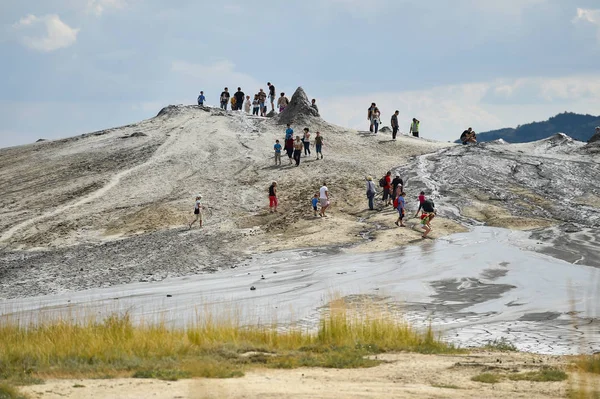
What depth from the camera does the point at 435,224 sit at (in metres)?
36.5

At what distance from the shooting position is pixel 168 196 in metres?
43.4

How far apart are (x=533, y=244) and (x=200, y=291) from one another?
1443cm

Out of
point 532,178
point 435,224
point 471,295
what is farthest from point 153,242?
point 532,178

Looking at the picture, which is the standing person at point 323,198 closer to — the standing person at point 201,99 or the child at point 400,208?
the child at point 400,208

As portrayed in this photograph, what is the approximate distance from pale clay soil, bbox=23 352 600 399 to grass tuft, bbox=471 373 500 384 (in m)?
0.12

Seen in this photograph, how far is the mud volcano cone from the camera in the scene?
185 feet

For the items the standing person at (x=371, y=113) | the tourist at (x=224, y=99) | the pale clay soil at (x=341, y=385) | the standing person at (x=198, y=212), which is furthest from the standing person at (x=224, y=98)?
the pale clay soil at (x=341, y=385)

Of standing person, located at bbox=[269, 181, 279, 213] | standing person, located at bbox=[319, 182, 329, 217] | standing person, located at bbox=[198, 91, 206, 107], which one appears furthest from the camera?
standing person, located at bbox=[198, 91, 206, 107]

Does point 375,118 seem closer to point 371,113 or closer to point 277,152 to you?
point 371,113

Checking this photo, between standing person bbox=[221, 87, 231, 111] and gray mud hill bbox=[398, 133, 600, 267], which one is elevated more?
standing person bbox=[221, 87, 231, 111]

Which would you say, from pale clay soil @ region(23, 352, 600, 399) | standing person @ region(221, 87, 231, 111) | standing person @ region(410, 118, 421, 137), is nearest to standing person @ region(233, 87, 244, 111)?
standing person @ region(221, 87, 231, 111)

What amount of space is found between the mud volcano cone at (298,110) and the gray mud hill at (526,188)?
9985 mm

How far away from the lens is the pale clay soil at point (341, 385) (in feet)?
37.7

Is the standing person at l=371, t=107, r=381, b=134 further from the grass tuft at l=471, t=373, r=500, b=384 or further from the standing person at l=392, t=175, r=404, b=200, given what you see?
the grass tuft at l=471, t=373, r=500, b=384
